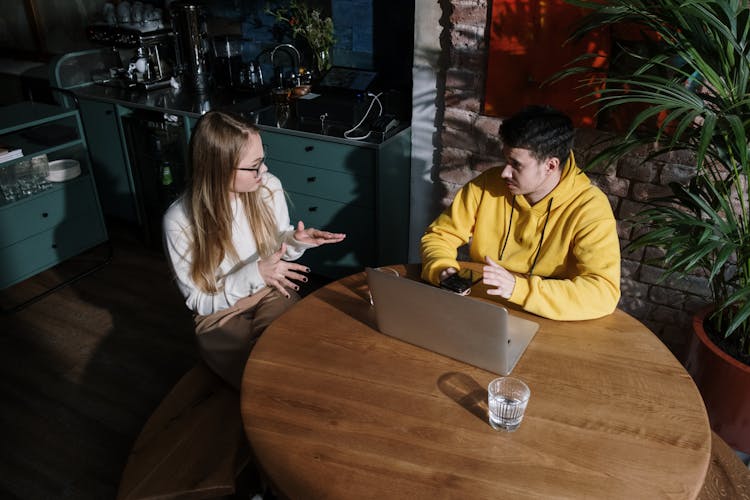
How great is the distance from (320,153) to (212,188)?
3.50 ft

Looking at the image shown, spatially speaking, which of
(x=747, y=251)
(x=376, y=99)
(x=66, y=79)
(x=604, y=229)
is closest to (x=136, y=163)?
(x=66, y=79)

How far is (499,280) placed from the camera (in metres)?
1.68

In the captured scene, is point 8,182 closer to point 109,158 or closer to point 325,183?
point 109,158

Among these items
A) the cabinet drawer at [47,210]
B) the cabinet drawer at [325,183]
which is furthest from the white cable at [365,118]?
the cabinet drawer at [47,210]

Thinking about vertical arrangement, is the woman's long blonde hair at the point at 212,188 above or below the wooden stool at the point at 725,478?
above

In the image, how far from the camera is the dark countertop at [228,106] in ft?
10.0

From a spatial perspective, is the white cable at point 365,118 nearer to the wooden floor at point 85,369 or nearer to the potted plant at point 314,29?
the potted plant at point 314,29

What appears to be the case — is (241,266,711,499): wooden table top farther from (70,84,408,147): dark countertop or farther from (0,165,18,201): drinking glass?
(0,165,18,201): drinking glass

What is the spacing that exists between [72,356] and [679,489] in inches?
103

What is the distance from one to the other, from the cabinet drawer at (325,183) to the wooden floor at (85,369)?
0.86 m

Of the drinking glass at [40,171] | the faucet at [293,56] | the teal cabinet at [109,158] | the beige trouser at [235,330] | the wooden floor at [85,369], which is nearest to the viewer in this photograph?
the beige trouser at [235,330]

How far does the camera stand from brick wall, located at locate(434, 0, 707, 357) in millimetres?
2492

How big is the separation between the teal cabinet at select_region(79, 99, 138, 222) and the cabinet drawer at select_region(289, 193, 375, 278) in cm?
122

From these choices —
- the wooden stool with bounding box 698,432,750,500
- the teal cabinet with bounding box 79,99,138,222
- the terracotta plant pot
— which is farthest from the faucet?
the wooden stool with bounding box 698,432,750,500
